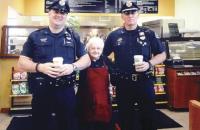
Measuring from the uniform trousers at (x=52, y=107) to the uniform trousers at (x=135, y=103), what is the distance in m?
0.68

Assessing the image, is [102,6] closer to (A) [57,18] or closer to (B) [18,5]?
(B) [18,5]

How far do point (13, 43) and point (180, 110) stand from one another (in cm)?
346

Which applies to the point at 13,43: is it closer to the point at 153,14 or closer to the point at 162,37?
the point at 162,37

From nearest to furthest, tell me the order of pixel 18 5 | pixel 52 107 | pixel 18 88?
pixel 52 107 < pixel 18 88 < pixel 18 5

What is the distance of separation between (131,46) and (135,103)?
59cm

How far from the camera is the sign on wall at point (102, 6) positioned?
7879 millimetres

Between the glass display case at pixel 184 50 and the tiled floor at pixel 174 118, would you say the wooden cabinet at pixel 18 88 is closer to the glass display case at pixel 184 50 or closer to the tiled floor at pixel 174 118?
the tiled floor at pixel 174 118

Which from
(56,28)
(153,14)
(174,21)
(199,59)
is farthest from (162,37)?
(56,28)

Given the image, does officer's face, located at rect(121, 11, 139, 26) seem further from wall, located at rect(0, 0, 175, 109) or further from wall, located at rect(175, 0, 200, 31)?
wall, located at rect(175, 0, 200, 31)

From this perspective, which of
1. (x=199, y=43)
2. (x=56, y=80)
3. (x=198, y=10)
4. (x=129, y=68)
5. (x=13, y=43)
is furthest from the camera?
(x=198, y=10)

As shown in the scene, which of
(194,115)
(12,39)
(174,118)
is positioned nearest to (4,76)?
(12,39)

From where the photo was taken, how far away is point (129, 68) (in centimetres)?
302

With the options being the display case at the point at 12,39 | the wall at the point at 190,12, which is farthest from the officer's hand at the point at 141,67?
the wall at the point at 190,12

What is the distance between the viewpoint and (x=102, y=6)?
8047 millimetres
